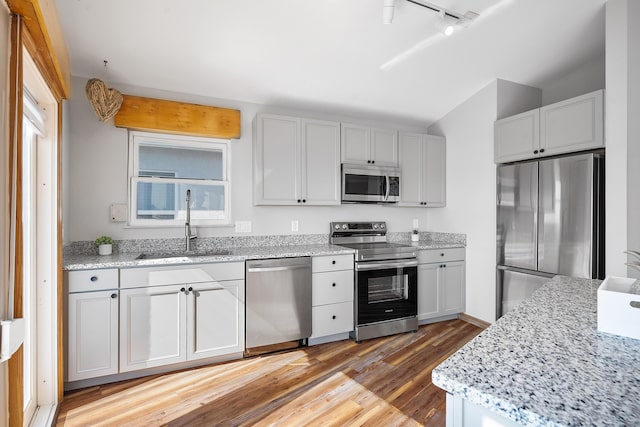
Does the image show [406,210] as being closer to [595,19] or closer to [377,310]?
[377,310]

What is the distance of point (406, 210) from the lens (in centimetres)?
416

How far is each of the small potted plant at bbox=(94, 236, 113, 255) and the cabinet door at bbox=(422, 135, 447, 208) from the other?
324 cm

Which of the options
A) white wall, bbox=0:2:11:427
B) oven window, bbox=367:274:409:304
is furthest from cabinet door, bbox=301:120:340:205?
white wall, bbox=0:2:11:427

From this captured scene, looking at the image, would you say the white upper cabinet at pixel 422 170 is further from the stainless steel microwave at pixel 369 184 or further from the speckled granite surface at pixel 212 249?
the speckled granite surface at pixel 212 249

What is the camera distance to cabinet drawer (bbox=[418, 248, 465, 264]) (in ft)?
11.6

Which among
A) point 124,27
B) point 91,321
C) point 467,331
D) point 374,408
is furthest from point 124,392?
point 467,331

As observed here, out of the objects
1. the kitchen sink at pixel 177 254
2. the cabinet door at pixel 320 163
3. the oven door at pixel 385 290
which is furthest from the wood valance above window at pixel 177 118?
the oven door at pixel 385 290

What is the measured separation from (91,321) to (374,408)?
6.57ft

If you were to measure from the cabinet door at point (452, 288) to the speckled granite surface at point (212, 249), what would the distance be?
263mm

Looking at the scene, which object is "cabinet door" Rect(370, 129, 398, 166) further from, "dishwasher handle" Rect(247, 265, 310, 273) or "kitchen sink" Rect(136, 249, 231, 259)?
"kitchen sink" Rect(136, 249, 231, 259)

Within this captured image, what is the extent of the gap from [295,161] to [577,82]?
9.86 feet

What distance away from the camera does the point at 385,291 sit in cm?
328

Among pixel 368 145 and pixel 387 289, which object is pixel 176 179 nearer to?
pixel 368 145

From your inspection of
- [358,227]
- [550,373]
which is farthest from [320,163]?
[550,373]
